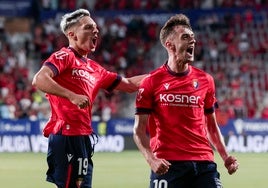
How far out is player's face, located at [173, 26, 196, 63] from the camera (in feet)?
23.6

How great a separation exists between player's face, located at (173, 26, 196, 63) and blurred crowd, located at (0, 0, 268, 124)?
21.2 m

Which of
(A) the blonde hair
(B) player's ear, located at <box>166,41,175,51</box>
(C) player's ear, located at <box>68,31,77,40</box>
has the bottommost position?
(B) player's ear, located at <box>166,41,175,51</box>

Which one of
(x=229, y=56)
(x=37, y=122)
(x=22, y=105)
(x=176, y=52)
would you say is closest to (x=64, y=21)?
(x=176, y=52)

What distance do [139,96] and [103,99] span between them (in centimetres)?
2264

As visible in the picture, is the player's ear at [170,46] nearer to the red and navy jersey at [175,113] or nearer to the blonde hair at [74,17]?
the red and navy jersey at [175,113]

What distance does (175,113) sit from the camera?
283 inches

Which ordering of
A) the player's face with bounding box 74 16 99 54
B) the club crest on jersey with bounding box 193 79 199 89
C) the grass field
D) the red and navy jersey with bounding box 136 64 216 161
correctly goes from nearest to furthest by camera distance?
the red and navy jersey with bounding box 136 64 216 161
the club crest on jersey with bounding box 193 79 199 89
the player's face with bounding box 74 16 99 54
the grass field

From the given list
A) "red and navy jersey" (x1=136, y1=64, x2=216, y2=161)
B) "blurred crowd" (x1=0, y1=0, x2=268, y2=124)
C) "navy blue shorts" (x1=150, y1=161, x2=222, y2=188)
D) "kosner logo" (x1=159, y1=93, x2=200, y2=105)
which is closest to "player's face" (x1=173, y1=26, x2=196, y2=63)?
"red and navy jersey" (x1=136, y1=64, x2=216, y2=161)

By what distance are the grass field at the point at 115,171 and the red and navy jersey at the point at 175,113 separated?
26.0ft

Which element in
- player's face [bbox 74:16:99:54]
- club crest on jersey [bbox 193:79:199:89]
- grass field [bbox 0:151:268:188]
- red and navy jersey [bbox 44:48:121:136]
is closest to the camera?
club crest on jersey [bbox 193:79:199:89]

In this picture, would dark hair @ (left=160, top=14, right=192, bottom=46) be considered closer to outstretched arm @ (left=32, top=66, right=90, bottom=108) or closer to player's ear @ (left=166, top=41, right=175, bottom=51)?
player's ear @ (left=166, top=41, right=175, bottom=51)

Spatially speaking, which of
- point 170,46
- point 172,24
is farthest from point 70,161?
point 172,24

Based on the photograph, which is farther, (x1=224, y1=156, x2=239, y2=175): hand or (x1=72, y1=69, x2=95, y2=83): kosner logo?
(x1=72, y1=69, x2=95, y2=83): kosner logo

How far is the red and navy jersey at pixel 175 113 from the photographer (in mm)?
7164
